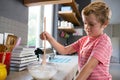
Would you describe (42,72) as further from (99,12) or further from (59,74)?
(99,12)

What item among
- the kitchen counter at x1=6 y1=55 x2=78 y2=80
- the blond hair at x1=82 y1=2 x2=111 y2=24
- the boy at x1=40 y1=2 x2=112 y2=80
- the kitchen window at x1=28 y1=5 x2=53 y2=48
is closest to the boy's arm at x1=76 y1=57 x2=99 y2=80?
the boy at x1=40 y1=2 x2=112 y2=80

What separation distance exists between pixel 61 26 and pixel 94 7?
Result: 226cm

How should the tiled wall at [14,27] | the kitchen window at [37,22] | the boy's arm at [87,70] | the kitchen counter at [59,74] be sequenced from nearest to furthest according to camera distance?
the boy's arm at [87,70], the kitchen counter at [59,74], the tiled wall at [14,27], the kitchen window at [37,22]

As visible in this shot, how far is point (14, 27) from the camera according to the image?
153 centimetres

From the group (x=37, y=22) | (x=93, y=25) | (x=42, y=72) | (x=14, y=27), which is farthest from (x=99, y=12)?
(x=37, y=22)

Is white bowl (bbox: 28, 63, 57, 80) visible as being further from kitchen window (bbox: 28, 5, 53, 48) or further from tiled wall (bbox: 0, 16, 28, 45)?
kitchen window (bbox: 28, 5, 53, 48)

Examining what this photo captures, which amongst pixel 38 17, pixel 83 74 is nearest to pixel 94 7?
pixel 83 74

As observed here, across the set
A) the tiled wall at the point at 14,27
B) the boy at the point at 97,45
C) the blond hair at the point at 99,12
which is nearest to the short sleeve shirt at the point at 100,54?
the boy at the point at 97,45

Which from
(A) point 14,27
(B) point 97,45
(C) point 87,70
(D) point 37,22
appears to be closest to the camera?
(C) point 87,70

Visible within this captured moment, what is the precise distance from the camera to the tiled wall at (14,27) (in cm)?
135

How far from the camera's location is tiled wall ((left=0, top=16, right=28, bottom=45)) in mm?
1353

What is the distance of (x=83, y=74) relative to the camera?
33.5 inches

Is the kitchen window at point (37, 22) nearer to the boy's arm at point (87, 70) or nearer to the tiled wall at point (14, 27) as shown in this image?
the tiled wall at point (14, 27)

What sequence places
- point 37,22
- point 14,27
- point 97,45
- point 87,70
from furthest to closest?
point 37,22 → point 14,27 → point 97,45 → point 87,70
